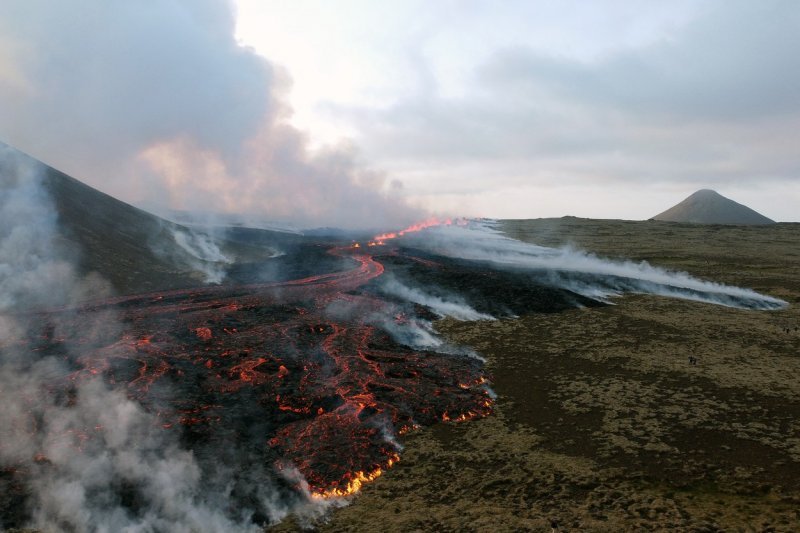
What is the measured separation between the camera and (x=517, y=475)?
39.7 ft

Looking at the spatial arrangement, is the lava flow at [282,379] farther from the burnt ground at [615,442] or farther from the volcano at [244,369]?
the burnt ground at [615,442]

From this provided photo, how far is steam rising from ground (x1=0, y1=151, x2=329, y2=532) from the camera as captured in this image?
10477 mm

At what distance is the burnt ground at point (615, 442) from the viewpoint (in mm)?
10406

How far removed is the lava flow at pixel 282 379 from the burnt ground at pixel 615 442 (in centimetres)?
132

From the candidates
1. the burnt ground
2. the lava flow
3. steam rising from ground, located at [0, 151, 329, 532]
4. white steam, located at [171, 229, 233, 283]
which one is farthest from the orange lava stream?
white steam, located at [171, 229, 233, 283]

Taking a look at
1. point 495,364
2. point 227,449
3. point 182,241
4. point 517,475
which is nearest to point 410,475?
point 517,475

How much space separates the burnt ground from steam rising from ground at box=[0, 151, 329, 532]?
1.89 m

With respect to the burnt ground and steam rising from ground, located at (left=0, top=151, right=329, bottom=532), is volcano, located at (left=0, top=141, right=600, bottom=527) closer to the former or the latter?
steam rising from ground, located at (left=0, top=151, right=329, bottom=532)

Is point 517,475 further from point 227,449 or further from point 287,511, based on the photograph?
point 227,449

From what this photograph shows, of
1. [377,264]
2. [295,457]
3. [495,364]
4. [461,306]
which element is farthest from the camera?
[377,264]

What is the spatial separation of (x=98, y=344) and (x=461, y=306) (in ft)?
70.2

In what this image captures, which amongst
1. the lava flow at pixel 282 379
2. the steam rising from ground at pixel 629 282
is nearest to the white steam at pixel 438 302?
the lava flow at pixel 282 379

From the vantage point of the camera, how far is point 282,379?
1875cm

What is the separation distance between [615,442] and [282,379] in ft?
39.9
